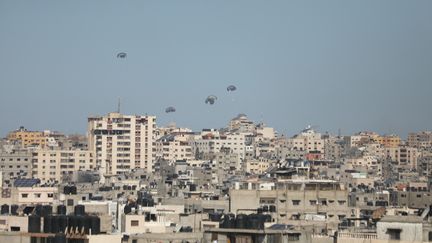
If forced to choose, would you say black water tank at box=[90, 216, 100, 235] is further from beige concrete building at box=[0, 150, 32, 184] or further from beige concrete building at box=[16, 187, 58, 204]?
beige concrete building at box=[0, 150, 32, 184]

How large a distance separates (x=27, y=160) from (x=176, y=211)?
380 feet

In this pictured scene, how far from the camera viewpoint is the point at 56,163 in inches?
7308

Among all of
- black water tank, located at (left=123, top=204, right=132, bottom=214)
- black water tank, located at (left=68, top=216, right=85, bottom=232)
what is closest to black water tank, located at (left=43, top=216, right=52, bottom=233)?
black water tank, located at (left=68, top=216, right=85, bottom=232)

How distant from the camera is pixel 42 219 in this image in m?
41.2

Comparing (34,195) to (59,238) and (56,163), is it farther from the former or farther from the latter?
(56,163)

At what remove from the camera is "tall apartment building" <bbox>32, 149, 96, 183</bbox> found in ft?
596

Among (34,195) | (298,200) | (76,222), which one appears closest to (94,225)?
(76,222)

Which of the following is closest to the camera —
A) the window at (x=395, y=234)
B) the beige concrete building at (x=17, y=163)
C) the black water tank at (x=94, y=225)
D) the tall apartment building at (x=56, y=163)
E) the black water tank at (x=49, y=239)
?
the window at (x=395, y=234)

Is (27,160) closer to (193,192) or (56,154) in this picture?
(56,154)

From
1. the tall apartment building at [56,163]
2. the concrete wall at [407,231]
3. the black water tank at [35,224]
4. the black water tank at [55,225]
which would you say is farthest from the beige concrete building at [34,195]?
the tall apartment building at [56,163]

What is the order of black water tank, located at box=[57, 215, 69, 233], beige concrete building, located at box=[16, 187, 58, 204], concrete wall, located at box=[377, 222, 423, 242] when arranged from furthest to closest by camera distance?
1. beige concrete building, located at box=[16, 187, 58, 204]
2. black water tank, located at box=[57, 215, 69, 233]
3. concrete wall, located at box=[377, 222, 423, 242]

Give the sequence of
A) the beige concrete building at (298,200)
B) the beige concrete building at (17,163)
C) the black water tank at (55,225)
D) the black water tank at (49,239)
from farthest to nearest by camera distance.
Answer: the beige concrete building at (17,163), the beige concrete building at (298,200), the black water tank at (55,225), the black water tank at (49,239)

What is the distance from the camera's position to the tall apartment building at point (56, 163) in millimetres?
181625

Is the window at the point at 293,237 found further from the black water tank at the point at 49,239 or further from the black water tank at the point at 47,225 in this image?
the black water tank at the point at 47,225
